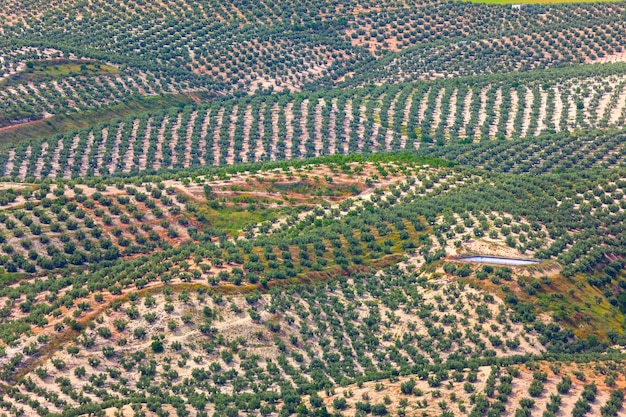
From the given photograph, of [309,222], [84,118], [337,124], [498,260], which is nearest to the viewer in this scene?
[498,260]

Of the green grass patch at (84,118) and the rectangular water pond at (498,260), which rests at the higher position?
the rectangular water pond at (498,260)

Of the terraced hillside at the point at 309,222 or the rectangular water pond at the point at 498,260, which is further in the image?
the rectangular water pond at the point at 498,260

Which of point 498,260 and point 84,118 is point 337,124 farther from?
point 498,260

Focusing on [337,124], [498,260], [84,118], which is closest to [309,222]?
[498,260]

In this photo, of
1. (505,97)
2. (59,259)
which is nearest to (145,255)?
(59,259)

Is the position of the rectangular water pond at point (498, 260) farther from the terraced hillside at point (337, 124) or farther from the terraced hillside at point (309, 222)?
the terraced hillside at point (337, 124)

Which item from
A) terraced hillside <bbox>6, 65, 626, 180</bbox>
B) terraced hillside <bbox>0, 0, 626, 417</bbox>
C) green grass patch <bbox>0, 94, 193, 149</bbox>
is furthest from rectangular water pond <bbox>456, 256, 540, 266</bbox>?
green grass patch <bbox>0, 94, 193, 149</bbox>

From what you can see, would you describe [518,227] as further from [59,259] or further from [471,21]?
[471,21]

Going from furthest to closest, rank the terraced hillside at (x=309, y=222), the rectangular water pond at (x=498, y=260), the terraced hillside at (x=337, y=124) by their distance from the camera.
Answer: the terraced hillside at (x=337, y=124) → the rectangular water pond at (x=498, y=260) → the terraced hillside at (x=309, y=222)

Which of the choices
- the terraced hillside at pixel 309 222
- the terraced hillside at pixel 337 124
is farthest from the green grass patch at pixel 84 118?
the terraced hillside at pixel 337 124
